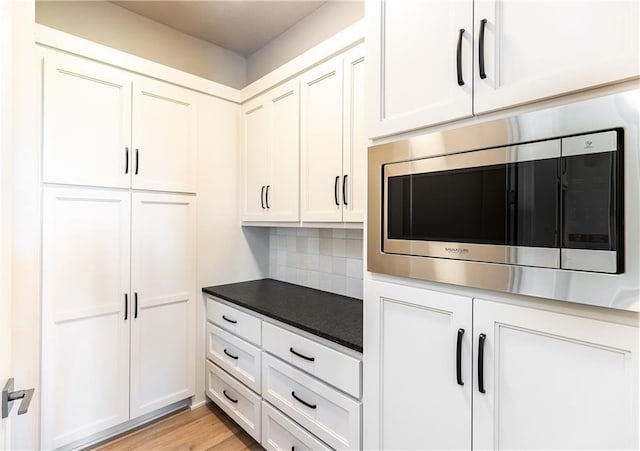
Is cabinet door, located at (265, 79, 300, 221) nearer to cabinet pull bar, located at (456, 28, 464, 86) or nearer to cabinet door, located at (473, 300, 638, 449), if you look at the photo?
cabinet pull bar, located at (456, 28, 464, 86)

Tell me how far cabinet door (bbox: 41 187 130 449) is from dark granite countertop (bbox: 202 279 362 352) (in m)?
0.60

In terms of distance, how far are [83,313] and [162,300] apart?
1.38ft

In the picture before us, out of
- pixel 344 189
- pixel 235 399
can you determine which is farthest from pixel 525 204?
pixel 235 399

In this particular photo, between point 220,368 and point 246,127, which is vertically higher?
point 246,127

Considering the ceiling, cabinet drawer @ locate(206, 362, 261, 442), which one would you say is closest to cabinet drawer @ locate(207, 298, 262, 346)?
cabinet drawer @ locate(206, 362, 261, 442)

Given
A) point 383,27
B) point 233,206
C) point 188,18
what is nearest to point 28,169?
point 383,27

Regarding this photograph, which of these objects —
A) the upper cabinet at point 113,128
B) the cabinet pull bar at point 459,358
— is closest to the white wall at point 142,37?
the upper cabinet at point 113,128

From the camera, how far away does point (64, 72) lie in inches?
68.3

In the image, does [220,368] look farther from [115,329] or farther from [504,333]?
[504,333]

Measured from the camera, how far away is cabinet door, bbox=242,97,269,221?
2.26 m

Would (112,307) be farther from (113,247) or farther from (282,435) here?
(282,435)

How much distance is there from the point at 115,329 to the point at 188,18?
7.16 feet

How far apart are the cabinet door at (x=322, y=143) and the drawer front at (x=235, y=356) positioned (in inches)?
34.4

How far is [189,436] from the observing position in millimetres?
2016
